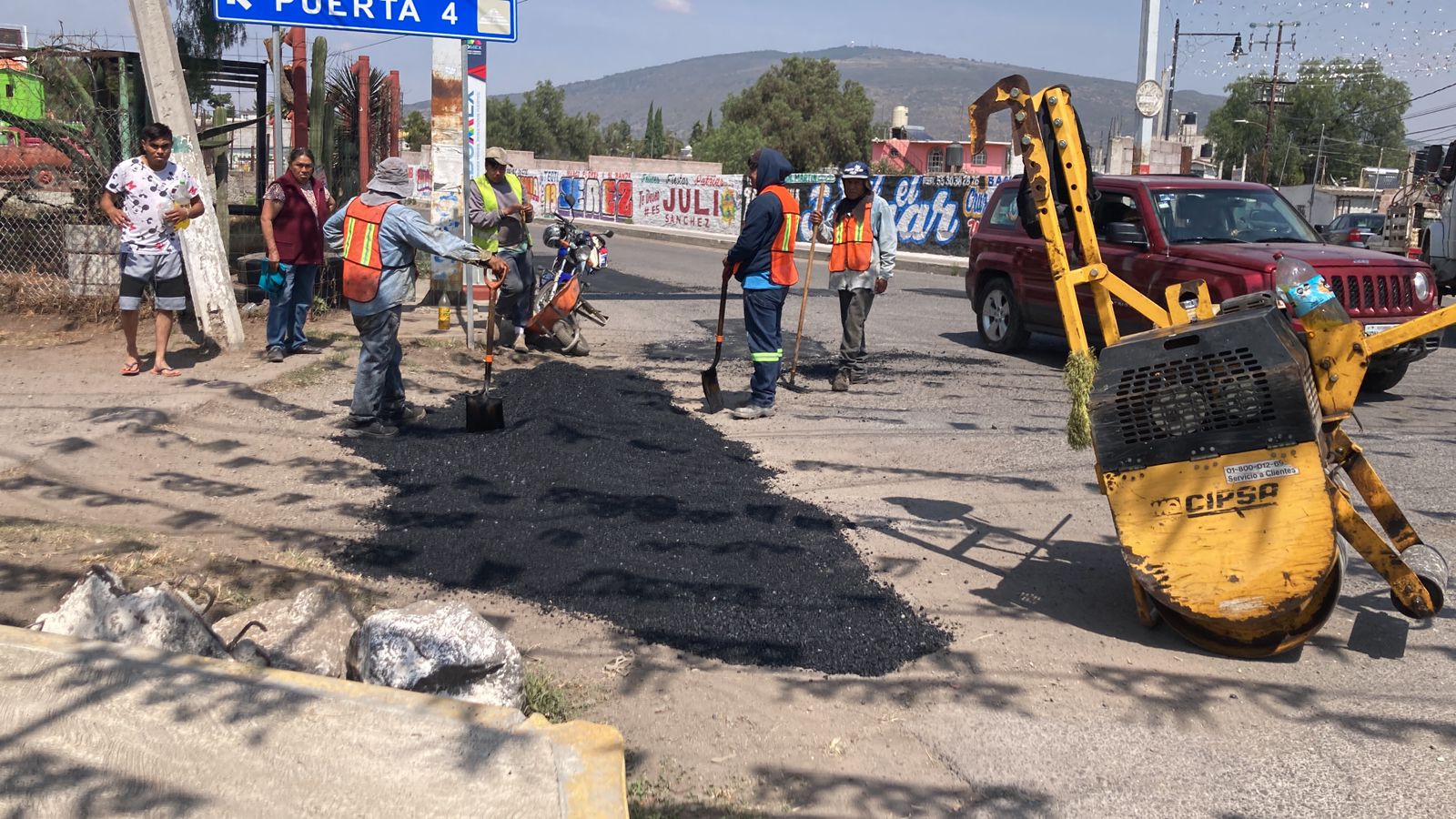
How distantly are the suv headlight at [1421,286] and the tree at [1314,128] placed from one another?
2985 inches

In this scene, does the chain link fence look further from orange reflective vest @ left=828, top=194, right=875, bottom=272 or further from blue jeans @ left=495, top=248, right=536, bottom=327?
orange reflective vest @ left=828, top=194, right=875, bottom=272

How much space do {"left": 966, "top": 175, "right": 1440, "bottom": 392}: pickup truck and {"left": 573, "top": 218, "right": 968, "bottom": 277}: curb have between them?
11.9 m

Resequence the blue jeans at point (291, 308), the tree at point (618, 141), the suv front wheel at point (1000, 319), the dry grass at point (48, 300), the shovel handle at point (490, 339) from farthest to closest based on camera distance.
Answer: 1. the tree at point (618, 141)
2. the suv front wheel at point (1000, 319)
3. the dry grass at point (48, 300)
4. the blue jeans at point (291, 308)
5. the shovel handle at point (490, 339)

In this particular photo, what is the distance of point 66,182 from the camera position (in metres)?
11.2

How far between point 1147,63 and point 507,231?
15413 millimetres

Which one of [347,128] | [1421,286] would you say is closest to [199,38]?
[347,128]

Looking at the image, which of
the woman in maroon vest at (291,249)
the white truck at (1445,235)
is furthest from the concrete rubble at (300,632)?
the white truck at (1445,235)

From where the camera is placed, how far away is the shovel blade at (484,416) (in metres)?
7.65

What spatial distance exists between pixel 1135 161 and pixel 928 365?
12627 millimetres

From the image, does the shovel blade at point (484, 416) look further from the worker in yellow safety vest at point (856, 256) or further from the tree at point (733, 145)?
the tree at point (733, 145)

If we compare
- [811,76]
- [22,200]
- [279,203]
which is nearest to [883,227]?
[279,203]

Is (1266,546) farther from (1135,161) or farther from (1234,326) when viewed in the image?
(1135,161)

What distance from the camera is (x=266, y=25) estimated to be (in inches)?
389

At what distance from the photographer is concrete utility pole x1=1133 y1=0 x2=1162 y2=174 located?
21.7 m
